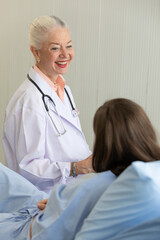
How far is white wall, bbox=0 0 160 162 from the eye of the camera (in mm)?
2891

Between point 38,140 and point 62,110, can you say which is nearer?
point 38,140

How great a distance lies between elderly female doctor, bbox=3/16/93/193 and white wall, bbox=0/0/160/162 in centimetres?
74

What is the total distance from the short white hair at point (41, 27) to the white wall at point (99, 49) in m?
0.81

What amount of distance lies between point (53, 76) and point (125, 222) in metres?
1.29

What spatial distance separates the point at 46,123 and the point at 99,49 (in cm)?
111

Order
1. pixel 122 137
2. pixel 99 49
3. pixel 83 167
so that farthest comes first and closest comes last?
pixel 99 49
pixel 83 167
pixel 122 137

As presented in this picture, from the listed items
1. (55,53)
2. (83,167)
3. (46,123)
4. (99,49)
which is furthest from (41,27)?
(99,49)

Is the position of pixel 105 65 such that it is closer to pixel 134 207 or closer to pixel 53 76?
pixel 53 76

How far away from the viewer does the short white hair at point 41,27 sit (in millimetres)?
2236

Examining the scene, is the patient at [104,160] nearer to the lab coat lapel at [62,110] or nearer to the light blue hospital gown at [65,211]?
the light blue hospital gown at [65,211]

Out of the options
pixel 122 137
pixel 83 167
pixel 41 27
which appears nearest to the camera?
pixel 122 137

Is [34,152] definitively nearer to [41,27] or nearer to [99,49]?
[41,27]

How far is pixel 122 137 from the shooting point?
50.7 inches

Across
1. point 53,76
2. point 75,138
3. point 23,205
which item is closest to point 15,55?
point 53,76
